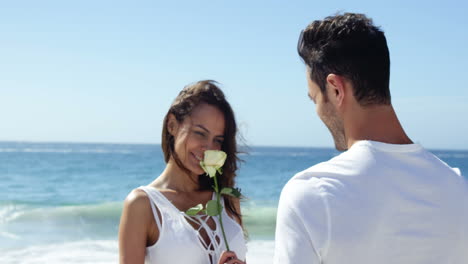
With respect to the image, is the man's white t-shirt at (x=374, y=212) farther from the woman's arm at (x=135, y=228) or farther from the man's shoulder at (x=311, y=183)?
the woman's arm at (x=135, y=228)

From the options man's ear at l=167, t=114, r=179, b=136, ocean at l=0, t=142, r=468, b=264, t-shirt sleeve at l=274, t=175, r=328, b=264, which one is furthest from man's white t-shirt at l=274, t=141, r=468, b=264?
ocean at l=0, t=142, r=468, b=264

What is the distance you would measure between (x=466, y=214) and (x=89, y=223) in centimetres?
1301

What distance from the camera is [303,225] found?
1325 mm

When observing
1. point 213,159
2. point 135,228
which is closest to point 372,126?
point 213,159

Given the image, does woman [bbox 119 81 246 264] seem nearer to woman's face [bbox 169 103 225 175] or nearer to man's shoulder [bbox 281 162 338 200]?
woman's face [bbox 169 103 225 175]

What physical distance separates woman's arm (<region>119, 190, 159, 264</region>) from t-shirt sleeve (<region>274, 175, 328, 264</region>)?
1.61 meters

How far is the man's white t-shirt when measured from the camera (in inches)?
52.0

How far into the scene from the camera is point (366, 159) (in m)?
1.37

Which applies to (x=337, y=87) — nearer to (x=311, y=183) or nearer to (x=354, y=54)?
(x=354, y=54)

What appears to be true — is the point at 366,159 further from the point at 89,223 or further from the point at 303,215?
the point at 89,223

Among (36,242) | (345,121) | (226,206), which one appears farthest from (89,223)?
(345,121)

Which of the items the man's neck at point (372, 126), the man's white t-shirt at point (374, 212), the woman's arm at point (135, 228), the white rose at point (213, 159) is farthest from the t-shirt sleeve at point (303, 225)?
the woman's arm at point (135, 228)

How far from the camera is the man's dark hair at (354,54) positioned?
1450mm

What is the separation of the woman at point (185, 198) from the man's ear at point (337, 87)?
1646 mm
